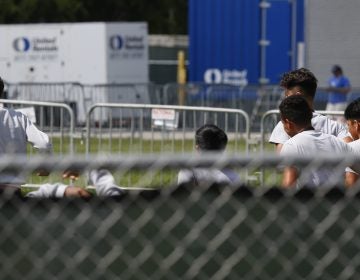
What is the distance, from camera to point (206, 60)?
26.5m

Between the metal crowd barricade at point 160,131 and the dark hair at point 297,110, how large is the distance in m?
5.38

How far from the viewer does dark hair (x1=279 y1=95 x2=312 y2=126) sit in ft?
25.7

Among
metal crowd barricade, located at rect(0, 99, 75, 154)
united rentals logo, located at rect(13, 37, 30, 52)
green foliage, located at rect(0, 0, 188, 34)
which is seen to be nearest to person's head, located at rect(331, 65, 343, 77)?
united rentals logo, located at rect(13, 37, 30, 52)

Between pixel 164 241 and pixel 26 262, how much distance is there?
1.64ft

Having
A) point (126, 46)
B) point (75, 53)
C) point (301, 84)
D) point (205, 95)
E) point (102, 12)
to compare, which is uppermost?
point (102, 12)

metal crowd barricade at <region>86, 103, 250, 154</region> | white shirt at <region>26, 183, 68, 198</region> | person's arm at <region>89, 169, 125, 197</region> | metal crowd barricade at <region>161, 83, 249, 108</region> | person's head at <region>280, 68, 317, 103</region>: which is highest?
person's head at <region>280, 68, 317, 103</region>

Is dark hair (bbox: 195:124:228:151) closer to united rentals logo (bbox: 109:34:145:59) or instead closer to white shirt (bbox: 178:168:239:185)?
white shirt (bbox: 178:168:239:185)

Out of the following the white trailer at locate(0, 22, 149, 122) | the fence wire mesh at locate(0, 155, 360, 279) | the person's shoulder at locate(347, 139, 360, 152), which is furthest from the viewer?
the white trailer at locate(0, 22, 149, 122)

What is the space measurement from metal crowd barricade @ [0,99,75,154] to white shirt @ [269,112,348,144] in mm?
4604

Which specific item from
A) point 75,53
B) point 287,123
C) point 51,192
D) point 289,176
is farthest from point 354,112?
point 75,53

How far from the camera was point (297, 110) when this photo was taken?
310 inches

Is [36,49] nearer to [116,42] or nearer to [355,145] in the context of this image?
[116,42]

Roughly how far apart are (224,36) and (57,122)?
12.3 metres

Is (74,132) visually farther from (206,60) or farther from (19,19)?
(19,19)
